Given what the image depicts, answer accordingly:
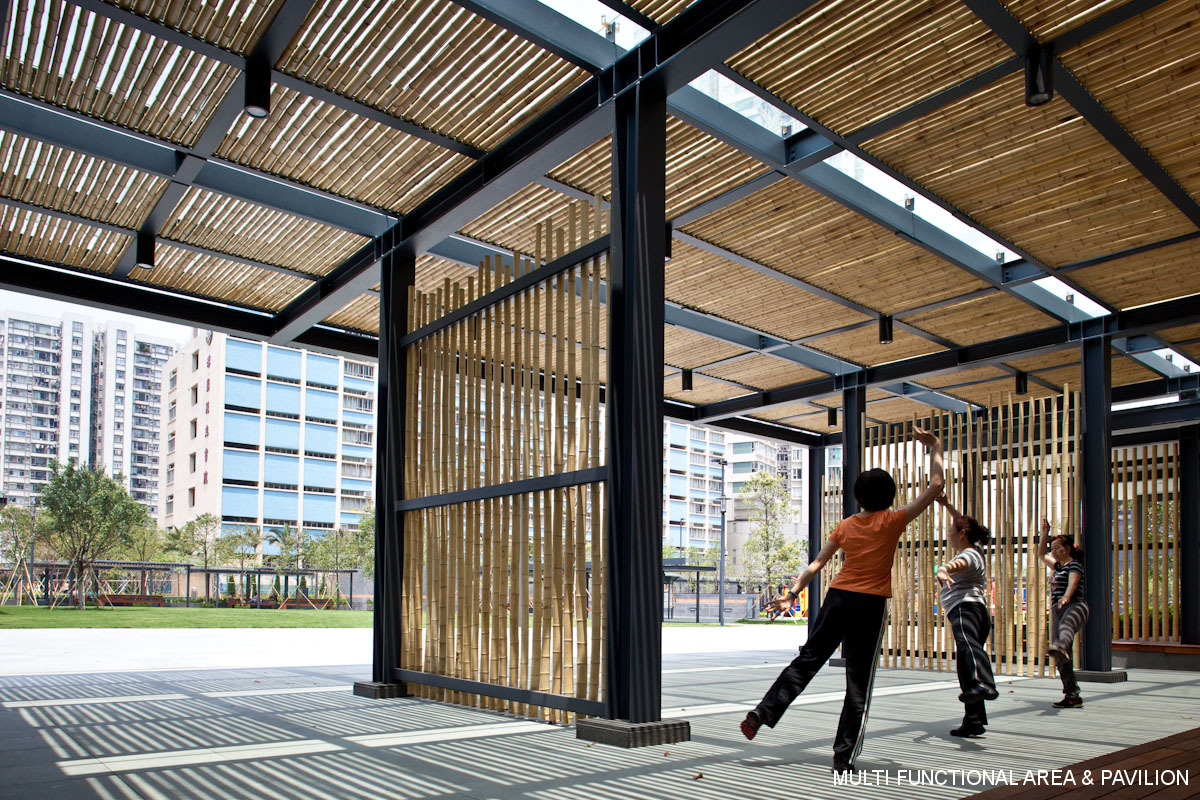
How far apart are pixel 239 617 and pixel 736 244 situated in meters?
26.4

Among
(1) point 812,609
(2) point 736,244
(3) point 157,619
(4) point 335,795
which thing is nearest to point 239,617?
(3) point 157,619

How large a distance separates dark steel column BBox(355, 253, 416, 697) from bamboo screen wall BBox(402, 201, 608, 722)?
125mm

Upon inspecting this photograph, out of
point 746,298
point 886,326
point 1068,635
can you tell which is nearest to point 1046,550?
point 1068,635

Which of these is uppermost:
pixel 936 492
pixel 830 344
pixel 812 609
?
pixel 830 344

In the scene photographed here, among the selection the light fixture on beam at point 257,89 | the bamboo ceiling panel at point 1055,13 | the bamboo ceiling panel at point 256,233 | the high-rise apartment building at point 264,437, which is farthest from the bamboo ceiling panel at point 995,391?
the high-rise apartment building at point 264,437

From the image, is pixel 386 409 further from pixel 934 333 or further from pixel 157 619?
pixel 157 619

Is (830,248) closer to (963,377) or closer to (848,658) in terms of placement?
(848,658)

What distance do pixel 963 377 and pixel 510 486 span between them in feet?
32.4

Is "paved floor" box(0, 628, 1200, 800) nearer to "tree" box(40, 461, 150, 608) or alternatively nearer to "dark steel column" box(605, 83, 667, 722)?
"dark steel column" box(605, 83, 667, 722)

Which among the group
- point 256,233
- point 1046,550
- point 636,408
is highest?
point 256,233

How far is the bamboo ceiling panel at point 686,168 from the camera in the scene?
7.68 m

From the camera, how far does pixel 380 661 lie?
888cm

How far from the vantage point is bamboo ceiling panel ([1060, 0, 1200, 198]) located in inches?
237

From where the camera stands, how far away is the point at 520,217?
9.23m
